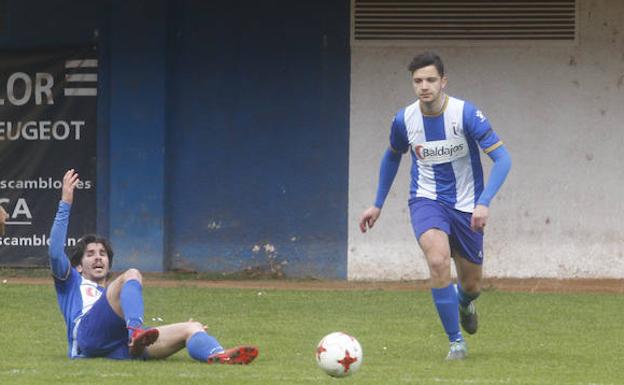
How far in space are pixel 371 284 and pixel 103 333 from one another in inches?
286

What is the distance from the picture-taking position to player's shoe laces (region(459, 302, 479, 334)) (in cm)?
1059

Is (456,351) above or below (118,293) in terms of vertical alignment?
below

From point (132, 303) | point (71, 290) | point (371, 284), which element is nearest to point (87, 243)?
point (71, 290)

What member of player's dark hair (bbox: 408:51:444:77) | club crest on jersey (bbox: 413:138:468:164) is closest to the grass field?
club crest on jersey (bbox: 413:138:468:164)

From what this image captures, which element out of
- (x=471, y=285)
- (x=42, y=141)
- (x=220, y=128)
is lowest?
(x=471, y=285)

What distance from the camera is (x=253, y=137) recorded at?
16906 mm

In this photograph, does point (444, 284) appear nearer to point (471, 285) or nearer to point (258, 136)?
point (471, 285)

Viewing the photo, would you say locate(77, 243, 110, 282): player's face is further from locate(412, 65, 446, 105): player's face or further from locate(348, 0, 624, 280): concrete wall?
locate(348, 0, 624, 280): concrete wall

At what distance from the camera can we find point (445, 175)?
1003cm

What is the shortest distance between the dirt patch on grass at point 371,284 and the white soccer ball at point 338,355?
7388 mm

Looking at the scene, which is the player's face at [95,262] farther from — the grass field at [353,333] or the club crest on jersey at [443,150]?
the club crest on jersey at [443,150]

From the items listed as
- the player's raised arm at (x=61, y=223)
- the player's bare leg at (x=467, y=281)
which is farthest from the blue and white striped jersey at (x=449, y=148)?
the player's raised arm at (x=61, y=223)

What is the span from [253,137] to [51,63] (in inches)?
95.6

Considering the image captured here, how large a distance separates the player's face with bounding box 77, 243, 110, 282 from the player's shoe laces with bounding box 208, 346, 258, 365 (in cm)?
99
